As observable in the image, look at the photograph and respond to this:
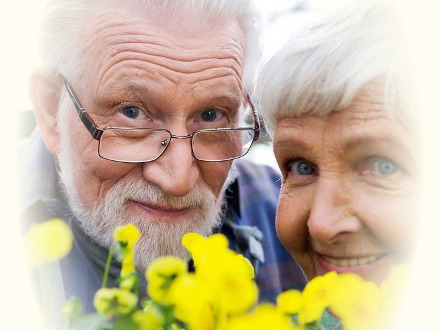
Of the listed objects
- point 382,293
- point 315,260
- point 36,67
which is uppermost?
point 36,67

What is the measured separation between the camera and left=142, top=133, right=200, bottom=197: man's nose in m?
1.92

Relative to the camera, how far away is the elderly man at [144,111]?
1926mm

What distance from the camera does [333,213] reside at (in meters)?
1.31

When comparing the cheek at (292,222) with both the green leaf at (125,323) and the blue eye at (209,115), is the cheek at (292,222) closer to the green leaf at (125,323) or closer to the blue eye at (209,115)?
the blue eye at (209,115)

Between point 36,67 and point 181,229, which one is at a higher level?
point 36,67

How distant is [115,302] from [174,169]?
4.24 feet

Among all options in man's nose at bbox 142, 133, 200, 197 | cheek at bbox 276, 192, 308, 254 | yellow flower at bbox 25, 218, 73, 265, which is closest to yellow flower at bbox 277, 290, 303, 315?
yellow flower at bbox 25, 218, 73, 265

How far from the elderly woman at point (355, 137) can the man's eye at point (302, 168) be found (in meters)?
0.03

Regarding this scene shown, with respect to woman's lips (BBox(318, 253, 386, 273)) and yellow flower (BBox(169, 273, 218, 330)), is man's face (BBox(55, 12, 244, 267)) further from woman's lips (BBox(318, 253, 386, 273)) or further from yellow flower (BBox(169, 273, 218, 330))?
yellow flower (BBox(169, 273, 218, 330))

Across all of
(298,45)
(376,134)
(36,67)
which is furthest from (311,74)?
(36,67)

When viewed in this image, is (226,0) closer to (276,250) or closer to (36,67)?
(36,67)

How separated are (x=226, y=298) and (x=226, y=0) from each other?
162 centimetres

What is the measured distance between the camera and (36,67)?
2.20m

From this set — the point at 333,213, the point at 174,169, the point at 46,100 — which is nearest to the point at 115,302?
the point at 333,213
